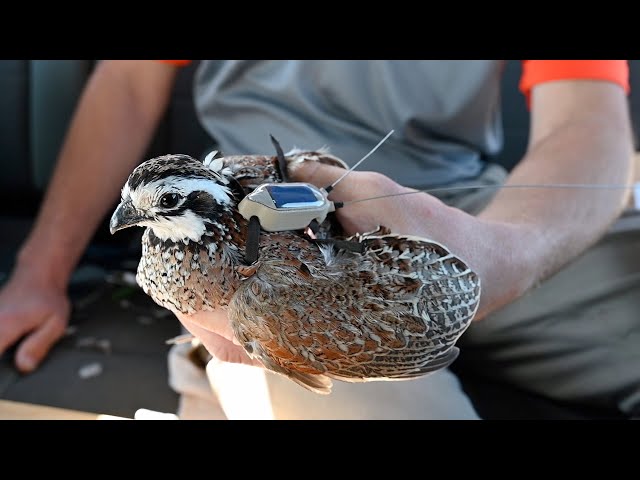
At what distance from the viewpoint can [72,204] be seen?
121 centimetres

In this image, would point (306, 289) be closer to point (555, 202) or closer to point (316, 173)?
point (316, 173)

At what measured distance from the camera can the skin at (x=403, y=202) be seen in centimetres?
73

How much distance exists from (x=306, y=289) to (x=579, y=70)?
0.93 meters

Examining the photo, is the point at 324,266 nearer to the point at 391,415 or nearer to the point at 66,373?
the point at 391,415

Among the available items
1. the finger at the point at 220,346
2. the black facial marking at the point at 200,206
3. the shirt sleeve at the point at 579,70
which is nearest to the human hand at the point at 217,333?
the finger at the point at 220,346

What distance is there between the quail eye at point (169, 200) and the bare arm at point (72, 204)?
2.17 feet

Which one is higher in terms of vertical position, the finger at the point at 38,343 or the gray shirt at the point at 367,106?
the gray shirt at the point at 367,106

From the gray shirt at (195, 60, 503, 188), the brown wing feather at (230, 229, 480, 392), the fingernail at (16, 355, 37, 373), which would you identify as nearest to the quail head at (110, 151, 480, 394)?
the brown wing feather at (230, 229, 480, 392)

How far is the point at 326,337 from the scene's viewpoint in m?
0.60

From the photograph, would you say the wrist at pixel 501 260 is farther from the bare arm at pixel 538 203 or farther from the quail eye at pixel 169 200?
the quail eye at pixel 169 200

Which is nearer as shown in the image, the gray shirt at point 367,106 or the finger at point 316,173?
the finger at point 316,173

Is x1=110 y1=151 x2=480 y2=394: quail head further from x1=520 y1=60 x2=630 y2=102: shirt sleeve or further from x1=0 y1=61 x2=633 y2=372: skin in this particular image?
x1=520 y1=60 x2=630 y2=102: shirt sleeve

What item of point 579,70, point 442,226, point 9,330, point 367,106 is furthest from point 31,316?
point 579,70

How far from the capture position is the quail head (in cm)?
59
